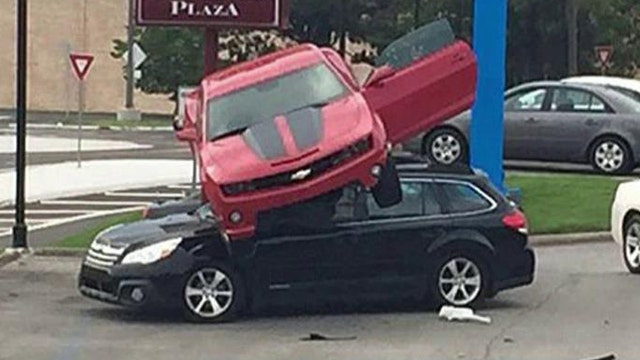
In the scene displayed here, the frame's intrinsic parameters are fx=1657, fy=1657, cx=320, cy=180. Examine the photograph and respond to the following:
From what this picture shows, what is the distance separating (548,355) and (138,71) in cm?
5202

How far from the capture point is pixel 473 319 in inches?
552

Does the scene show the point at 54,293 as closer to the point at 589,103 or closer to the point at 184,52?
the point at 589,103

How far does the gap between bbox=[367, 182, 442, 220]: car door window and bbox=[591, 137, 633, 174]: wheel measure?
40.3ft

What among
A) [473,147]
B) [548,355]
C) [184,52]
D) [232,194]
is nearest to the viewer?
[548,355]

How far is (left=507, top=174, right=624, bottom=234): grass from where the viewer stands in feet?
69.9

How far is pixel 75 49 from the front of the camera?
76562mm

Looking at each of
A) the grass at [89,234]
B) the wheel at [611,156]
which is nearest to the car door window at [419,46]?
the grass at [89,234]

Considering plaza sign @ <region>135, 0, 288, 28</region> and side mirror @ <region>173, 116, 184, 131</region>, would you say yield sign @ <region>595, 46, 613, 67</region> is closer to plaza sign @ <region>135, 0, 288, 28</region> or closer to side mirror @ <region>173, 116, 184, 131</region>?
plaza sign @ <region>135, 0, 288, 28</region>

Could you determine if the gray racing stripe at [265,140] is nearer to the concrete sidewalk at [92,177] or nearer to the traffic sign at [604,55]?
the concrete sidewalk at [92,177]

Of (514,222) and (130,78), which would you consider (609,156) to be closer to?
(514,222)

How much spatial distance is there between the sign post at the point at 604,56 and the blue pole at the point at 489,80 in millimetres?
26922

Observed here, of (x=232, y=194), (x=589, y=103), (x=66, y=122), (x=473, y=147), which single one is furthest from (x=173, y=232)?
(x=66, y=122)

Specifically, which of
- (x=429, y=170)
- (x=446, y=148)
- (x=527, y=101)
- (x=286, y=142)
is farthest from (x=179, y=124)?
(x=527, y=101)

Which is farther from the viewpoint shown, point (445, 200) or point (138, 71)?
point (138, 71)
